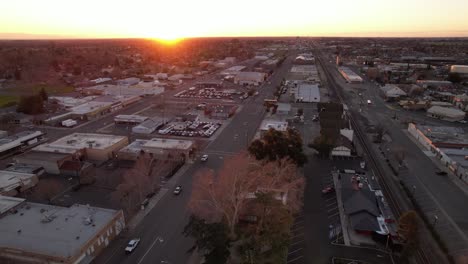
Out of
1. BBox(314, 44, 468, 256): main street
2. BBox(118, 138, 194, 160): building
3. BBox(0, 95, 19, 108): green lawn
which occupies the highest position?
BBox(118, 138, 194, 160): building

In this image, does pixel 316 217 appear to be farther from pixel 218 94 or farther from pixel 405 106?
pixel 218 94

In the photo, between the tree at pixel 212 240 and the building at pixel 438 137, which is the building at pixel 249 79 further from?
the tree at pixel 212 240

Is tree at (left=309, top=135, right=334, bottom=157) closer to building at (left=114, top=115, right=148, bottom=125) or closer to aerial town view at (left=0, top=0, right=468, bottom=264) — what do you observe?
aerial town view at (left=0, top=0, right=468, bottom=264)

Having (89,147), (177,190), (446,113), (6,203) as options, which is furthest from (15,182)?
(446,113)

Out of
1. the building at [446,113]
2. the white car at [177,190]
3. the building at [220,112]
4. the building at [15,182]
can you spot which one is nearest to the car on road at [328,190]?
the white car at [177,190]

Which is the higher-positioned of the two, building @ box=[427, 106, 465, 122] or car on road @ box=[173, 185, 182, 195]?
building @ box=[427, 106, 465, 122]

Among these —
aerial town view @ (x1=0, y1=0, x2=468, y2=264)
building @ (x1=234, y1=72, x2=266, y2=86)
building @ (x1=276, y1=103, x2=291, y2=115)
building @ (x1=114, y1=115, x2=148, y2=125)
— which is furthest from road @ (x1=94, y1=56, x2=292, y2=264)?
building @ (x1=234, y1=72, x2=266, y2=86)

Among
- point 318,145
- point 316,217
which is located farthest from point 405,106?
point 316,217
